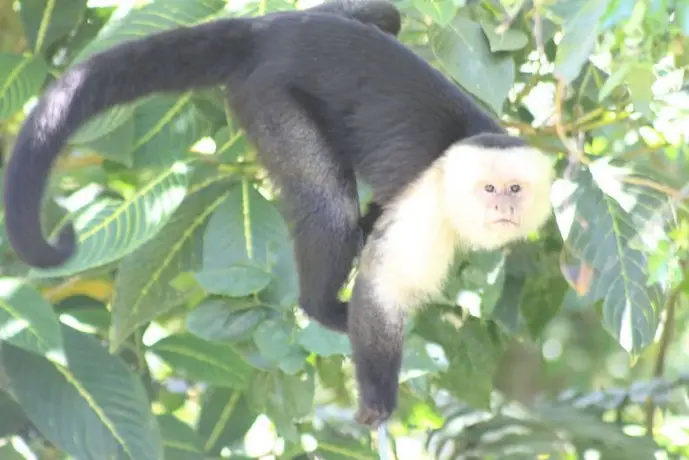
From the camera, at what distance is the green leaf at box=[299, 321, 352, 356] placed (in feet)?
5.14

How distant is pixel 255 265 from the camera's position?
165 cm

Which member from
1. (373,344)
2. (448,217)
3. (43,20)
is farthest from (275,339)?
(43,20)

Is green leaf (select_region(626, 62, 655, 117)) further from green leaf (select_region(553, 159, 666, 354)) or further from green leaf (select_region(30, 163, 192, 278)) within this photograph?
green leaf (select_region(30, 163, 192, 278))

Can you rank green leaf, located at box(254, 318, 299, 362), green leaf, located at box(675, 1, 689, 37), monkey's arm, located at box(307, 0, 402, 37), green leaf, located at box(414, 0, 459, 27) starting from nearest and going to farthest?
green leaf, located at box(675, 1, 689, 37) < green leaf, located at box(414, 0, 459, 27) < green leaf, located at box(254, 318, 299, 362) < monkey's arm, located at box(307, 0, 402, 37)

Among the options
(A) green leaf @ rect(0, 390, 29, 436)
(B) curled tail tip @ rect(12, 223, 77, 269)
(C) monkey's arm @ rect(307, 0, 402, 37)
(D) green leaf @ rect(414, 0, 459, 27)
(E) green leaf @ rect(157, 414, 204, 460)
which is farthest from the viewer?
(E) green leaf @ rect(157, 414, 204, 460)

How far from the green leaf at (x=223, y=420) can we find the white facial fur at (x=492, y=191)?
2.53 feet

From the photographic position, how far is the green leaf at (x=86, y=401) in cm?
181

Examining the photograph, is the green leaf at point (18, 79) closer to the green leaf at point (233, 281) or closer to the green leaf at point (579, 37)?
the green leaf at point (233, 281)

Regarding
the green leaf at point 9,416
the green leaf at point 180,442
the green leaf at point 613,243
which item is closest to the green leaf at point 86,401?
the green leaf at point 9,416

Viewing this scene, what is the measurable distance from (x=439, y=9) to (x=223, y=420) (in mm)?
1045

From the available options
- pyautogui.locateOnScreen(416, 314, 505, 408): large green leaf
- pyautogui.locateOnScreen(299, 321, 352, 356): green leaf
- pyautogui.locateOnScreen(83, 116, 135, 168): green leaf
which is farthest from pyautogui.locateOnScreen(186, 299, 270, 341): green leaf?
pyautogui.locateOnScreen(416, 314, 505, 408): large green leaf

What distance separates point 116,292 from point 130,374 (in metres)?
0.16

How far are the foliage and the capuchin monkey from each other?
0.26 ft

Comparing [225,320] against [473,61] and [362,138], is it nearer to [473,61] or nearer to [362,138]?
[362,138]
